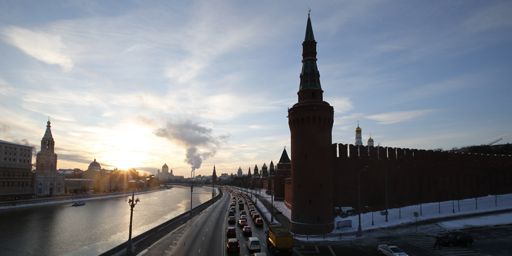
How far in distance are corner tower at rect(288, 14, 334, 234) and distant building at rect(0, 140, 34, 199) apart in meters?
88.9

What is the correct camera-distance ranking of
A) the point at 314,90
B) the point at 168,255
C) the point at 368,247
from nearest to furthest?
the point at 168,255
the point at 368,247
the point at 314,90

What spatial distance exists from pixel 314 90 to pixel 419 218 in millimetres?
22409

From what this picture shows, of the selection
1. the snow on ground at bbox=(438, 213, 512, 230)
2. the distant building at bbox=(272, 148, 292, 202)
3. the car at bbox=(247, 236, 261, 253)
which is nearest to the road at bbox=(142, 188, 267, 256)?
the car at bbox=(247, 236, 261, 253)

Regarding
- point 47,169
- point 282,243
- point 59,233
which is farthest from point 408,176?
point 47,169

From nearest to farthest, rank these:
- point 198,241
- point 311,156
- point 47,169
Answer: point 198,241 < point 311,156 < point 47,169

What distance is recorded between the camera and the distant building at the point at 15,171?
4053 inches

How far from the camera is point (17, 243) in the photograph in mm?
46312

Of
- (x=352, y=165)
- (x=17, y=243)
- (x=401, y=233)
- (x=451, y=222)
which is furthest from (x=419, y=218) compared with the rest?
(x=17, y=243)

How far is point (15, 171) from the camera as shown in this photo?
4272 inches

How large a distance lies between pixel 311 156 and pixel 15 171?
97190mm

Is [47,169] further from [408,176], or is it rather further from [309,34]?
[408,176]

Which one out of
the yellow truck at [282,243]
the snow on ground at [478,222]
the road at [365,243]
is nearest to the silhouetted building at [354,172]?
the road at [365,243]

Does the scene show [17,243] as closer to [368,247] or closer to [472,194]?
[368,247]

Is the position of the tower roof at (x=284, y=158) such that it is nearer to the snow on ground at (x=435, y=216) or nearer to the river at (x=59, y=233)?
the snow on ground at (x=435, y=216)
